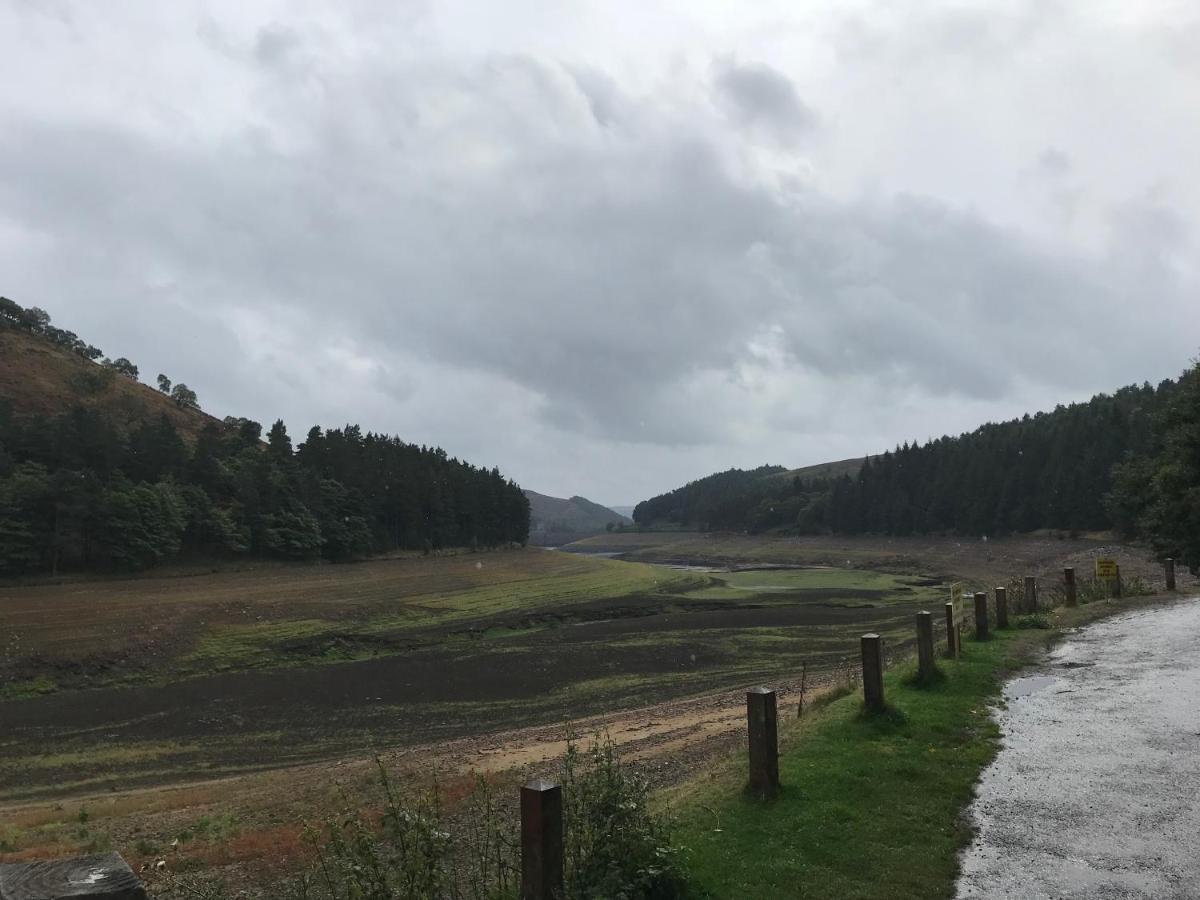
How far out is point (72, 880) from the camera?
7.67ft

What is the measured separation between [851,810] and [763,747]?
3.34ft

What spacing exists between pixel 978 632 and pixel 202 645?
33.6 meters

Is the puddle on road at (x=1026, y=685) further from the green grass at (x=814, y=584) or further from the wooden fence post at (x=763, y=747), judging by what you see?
the green grass at (x=814, y=584)

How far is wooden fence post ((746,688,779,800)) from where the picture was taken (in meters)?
8.07

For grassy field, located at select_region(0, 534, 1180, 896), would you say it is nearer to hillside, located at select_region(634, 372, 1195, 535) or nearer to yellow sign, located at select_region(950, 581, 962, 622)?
yellow sign, located at select_region(950, 581, 962, 622)

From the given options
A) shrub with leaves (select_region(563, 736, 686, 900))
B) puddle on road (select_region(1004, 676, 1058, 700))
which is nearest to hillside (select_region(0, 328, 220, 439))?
puddle on road (select_region(1004, 676, 1058, 700))

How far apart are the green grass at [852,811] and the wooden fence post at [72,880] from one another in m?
5.01

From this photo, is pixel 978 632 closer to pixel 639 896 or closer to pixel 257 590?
pixel 639 896

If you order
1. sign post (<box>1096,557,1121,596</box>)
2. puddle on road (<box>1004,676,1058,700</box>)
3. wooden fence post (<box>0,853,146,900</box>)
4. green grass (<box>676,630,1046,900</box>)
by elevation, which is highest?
wooden fence post (<box>0,853,146,900</box>)

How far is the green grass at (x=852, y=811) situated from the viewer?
255 inches

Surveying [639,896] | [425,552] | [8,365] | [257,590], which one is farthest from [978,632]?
[8,365]

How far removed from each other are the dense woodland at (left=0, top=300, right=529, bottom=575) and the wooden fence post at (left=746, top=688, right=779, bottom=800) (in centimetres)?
5860

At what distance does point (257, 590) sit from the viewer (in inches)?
Answer: 2045

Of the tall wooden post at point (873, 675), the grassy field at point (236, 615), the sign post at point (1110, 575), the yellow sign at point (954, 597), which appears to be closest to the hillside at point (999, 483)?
the yellow sign at point (954, 597)
